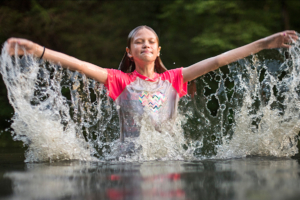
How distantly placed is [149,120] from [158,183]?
1.36 m

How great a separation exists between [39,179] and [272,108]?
221cm

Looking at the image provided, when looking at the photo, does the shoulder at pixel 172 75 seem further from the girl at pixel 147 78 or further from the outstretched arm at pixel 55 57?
the outstretched arm at pixel 55 57

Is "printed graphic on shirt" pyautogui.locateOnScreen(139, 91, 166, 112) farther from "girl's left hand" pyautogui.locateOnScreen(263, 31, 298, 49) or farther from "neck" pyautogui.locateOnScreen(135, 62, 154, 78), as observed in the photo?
"girl's left hand" pyautogui.locateOnScreen(263, 31, 298, 49)

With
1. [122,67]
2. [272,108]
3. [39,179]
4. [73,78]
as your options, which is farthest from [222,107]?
[39,179]

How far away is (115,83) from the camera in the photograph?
10.2ft

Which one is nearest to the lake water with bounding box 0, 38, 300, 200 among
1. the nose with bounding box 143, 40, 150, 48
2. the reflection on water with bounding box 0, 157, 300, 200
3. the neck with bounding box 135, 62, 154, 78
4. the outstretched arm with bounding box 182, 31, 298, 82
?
the reflection on water with bounding box 0, 157, 300, 200

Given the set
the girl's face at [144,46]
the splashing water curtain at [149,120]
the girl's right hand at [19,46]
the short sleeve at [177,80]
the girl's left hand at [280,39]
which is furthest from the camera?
the short sleeve at [177,80]

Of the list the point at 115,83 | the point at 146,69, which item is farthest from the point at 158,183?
the point at 146,69

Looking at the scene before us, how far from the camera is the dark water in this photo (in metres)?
1.37

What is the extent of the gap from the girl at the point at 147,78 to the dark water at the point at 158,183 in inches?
35.7

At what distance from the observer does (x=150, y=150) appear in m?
2.87

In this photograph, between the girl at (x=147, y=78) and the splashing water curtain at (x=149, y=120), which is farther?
the girl at (x=147, y=78)

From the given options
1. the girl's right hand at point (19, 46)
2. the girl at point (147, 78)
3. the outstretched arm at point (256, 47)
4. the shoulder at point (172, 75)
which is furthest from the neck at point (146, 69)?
the girl's right hand at point (19, 46)

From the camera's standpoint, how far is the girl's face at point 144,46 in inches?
122
